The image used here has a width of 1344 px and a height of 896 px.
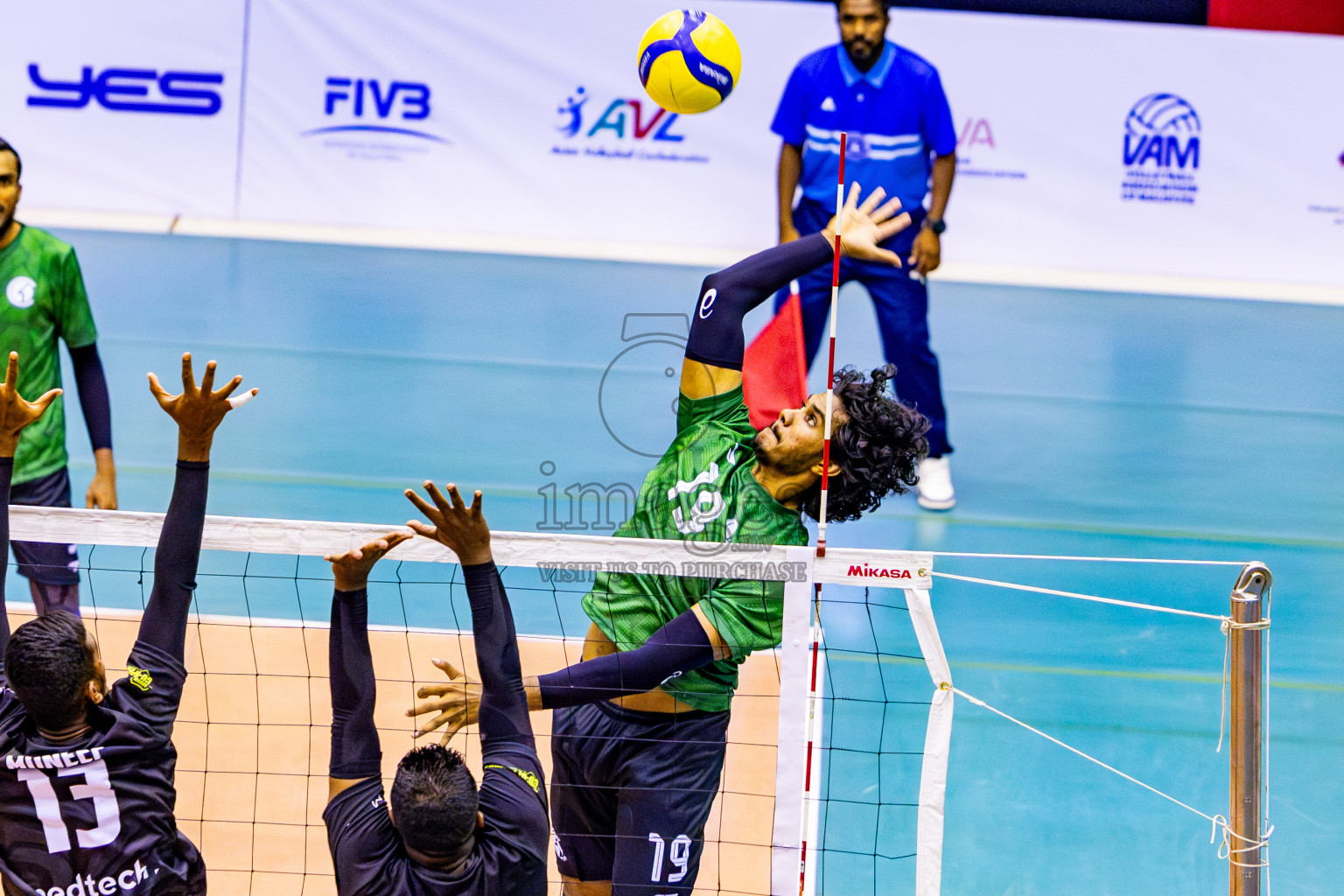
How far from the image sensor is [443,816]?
2727mm

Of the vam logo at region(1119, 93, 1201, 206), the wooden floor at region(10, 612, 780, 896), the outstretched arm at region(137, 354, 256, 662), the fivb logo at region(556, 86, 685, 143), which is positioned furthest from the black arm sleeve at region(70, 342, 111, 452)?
the vam logo at region(1119, 93, 1201, 206)

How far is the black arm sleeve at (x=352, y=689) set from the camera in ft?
9.93

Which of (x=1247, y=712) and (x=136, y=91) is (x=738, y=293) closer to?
(x=1247, y=712)

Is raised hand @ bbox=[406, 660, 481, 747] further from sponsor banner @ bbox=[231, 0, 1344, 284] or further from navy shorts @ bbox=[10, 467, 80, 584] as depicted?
sponsor banner @ bbox=[231, 0, 1344, 284]

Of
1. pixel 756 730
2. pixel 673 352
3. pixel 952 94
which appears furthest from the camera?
pixel 952 94

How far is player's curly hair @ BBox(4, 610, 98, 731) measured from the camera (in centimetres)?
284

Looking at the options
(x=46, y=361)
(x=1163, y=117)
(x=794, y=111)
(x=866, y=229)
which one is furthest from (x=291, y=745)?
(x=1163, y=117)

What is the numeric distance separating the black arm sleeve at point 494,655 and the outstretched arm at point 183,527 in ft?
2.11

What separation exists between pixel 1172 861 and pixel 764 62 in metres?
8.49

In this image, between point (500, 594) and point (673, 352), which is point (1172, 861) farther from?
point (673, 352)

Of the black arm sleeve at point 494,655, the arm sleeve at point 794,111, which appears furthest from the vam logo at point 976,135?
the black arm sleeve at point 494,655

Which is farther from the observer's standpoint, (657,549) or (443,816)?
(657,549)

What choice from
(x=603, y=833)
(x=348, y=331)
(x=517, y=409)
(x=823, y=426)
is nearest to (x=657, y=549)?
(x=823, y=426)

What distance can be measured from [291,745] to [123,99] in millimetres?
8626
